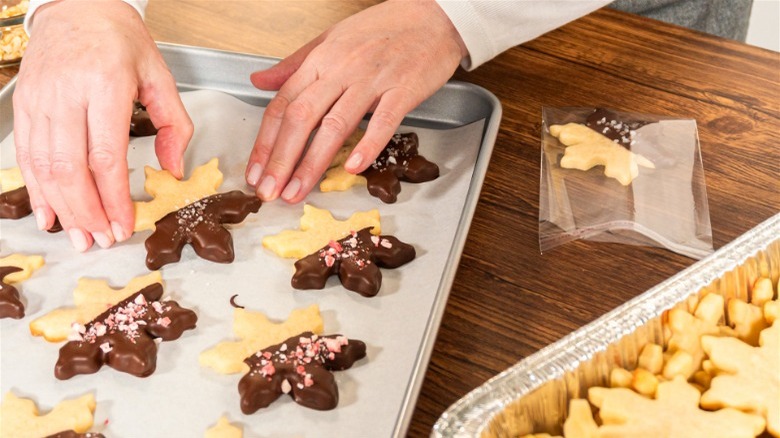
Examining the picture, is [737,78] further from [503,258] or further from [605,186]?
[503,258]

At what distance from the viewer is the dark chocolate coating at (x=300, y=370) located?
2.70 feet

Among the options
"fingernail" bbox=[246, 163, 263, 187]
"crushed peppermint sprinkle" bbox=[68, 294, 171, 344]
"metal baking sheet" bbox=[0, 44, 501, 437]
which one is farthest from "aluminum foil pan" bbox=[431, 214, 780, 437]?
"fingernail" bbox=[246, 163, 263, 187]

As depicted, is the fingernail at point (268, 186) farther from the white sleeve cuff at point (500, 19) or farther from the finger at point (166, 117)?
the white sleeve cuff at point (500, 19)

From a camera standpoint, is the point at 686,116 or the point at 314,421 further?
the point at 686,116

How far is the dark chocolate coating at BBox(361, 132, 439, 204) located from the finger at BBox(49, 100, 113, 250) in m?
0.34

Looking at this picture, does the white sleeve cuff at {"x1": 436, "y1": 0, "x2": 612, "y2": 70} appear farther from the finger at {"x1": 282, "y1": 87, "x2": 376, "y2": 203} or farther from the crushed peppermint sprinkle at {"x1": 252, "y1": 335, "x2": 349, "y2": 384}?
the crushed peppermint sprinkle at {"x1": 252, "y1": 335, "x2": 349, "y2": 384}

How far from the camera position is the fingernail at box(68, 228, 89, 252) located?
3.28 ft

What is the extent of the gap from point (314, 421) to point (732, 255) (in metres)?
0.44

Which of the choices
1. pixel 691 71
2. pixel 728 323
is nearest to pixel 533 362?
pixel 728 323

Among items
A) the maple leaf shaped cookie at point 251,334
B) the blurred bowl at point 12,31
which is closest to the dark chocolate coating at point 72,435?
the maple leaf shaped cookie at point 251,334

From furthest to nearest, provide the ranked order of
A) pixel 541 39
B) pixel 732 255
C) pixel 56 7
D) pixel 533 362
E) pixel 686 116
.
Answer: pixel 541 39 < pixel 686 116 < pixel 56 7 < pixel 732 255 < pixel 533 362

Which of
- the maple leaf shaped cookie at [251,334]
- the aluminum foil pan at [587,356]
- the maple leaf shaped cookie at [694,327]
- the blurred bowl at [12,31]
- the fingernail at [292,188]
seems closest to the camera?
the aluminum foil pan at [587,356]

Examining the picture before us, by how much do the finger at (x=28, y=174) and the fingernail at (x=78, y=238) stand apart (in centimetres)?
4

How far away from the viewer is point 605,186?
110cm
